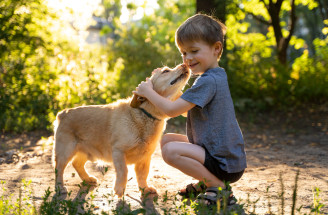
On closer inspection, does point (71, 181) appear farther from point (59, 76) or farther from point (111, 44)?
point (111, 44)

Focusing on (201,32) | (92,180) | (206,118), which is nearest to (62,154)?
(92,180)

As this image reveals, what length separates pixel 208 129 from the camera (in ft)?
10.2

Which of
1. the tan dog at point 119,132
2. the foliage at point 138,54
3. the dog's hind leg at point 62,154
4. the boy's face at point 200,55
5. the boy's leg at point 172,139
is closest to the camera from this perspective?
the boy's face at point 200,55

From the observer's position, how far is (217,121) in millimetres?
3105

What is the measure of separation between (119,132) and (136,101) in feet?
1.14

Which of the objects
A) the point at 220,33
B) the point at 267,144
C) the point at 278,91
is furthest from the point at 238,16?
the point at 220,33

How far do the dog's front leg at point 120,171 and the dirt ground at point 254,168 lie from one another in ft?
0.37

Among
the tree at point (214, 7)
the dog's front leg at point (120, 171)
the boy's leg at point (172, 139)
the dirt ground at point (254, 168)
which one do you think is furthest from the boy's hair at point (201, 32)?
the tree at point (214, 7)

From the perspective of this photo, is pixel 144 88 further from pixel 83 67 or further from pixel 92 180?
pixel 83 67

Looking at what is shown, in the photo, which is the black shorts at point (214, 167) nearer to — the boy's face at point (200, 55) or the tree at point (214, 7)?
the boy's face at point (200, 55)

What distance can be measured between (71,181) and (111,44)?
8980mm

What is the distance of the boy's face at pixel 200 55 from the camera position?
3.18 m

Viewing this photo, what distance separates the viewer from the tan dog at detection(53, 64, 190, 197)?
340 cm

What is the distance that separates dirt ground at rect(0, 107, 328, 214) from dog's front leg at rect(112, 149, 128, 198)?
11cm
